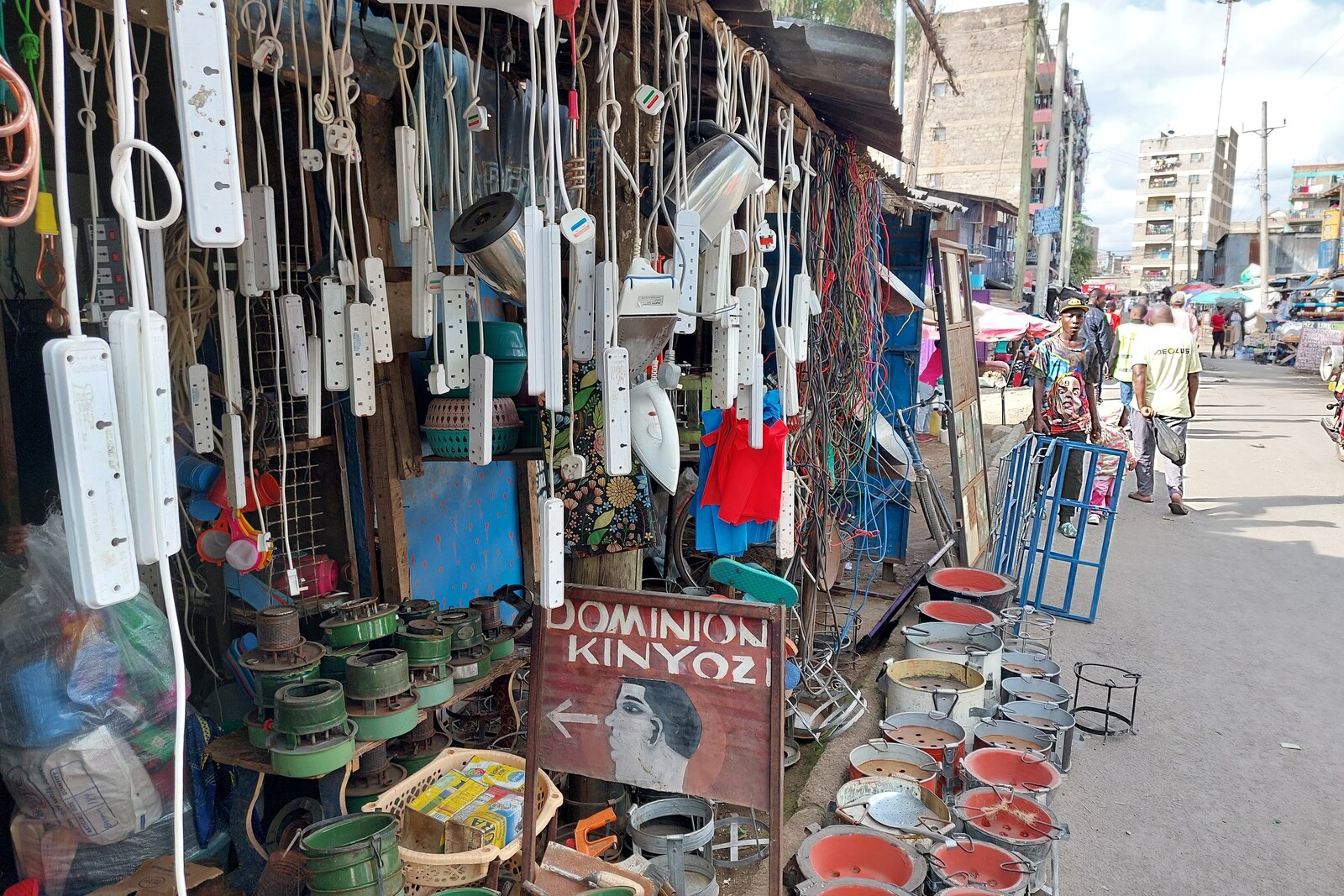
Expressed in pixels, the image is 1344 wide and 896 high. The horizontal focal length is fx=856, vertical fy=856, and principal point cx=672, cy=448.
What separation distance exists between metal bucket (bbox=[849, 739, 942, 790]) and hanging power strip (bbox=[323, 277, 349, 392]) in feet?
8.57

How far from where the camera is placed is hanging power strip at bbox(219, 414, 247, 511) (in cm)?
258

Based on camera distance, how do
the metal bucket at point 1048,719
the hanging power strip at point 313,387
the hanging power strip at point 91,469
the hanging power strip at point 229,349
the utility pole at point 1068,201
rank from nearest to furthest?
the hanging power strip at point 91,469
the hanging power strip at point 229,349
the hanging power strip at point 313,387
the metal bucket at point 1048,719
the utility pole at point 1068,201

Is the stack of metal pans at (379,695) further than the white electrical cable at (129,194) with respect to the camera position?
Yes

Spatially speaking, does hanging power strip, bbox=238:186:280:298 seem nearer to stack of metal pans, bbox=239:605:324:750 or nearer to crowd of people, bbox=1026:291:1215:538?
stack of metal pans, bbox=239:605:324:750

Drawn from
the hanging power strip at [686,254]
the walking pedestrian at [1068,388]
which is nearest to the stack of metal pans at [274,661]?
the hanging power strip at [686,254]

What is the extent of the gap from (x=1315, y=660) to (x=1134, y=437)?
12.7 feet

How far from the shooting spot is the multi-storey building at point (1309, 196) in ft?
152

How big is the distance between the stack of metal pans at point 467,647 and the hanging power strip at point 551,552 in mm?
926

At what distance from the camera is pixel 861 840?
9.95ft

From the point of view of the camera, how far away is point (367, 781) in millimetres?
2701

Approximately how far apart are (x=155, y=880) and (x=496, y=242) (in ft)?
6.22

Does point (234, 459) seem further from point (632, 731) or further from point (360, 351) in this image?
point (632, 731)

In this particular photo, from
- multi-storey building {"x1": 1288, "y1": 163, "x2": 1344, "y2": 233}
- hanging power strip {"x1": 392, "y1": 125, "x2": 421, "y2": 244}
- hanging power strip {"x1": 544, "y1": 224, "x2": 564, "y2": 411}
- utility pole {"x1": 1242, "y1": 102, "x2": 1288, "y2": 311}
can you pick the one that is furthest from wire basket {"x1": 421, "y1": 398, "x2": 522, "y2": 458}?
multi-storey building {"x1": 1288, "y1": 163, "x2": 1344, "y2": 233}

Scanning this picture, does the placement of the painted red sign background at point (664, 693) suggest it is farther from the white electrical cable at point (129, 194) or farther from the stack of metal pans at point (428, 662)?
the white electrical cable at point (129, 194)
